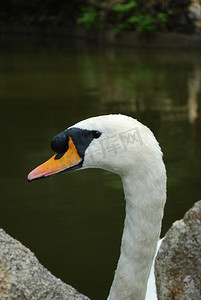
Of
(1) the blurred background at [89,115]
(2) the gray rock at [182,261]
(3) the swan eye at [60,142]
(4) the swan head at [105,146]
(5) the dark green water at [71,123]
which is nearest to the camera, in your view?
(4) the swan head at [105,146]

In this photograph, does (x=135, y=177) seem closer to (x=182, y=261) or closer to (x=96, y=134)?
(x=96, y=134)

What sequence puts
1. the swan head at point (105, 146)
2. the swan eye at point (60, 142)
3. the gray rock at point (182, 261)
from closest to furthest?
the swan head at point (105, 146) < the swan eye at point (60, 142) < the gray rock at point (182, 261)

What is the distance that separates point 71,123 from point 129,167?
6.87 metres

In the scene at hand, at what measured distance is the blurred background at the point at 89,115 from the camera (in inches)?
197

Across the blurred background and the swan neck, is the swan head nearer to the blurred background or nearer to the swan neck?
the swan neck

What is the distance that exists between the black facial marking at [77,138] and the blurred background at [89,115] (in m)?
1.95

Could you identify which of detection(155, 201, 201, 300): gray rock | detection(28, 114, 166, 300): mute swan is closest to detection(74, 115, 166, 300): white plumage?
detection(28, 114, 166, 300): mute swan

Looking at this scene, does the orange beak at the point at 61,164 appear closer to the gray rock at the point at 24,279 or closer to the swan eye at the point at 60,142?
the swan eye at the point at 60,142

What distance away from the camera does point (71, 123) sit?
9.15 meters

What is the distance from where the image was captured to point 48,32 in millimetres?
25703

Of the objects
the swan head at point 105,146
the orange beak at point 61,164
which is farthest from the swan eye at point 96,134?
the orange beak at point 61,164

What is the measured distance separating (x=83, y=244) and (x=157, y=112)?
5.26 meters

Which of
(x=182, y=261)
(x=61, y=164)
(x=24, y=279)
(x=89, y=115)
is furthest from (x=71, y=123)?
(x=24, y=279)

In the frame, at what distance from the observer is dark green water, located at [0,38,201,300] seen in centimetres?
489
